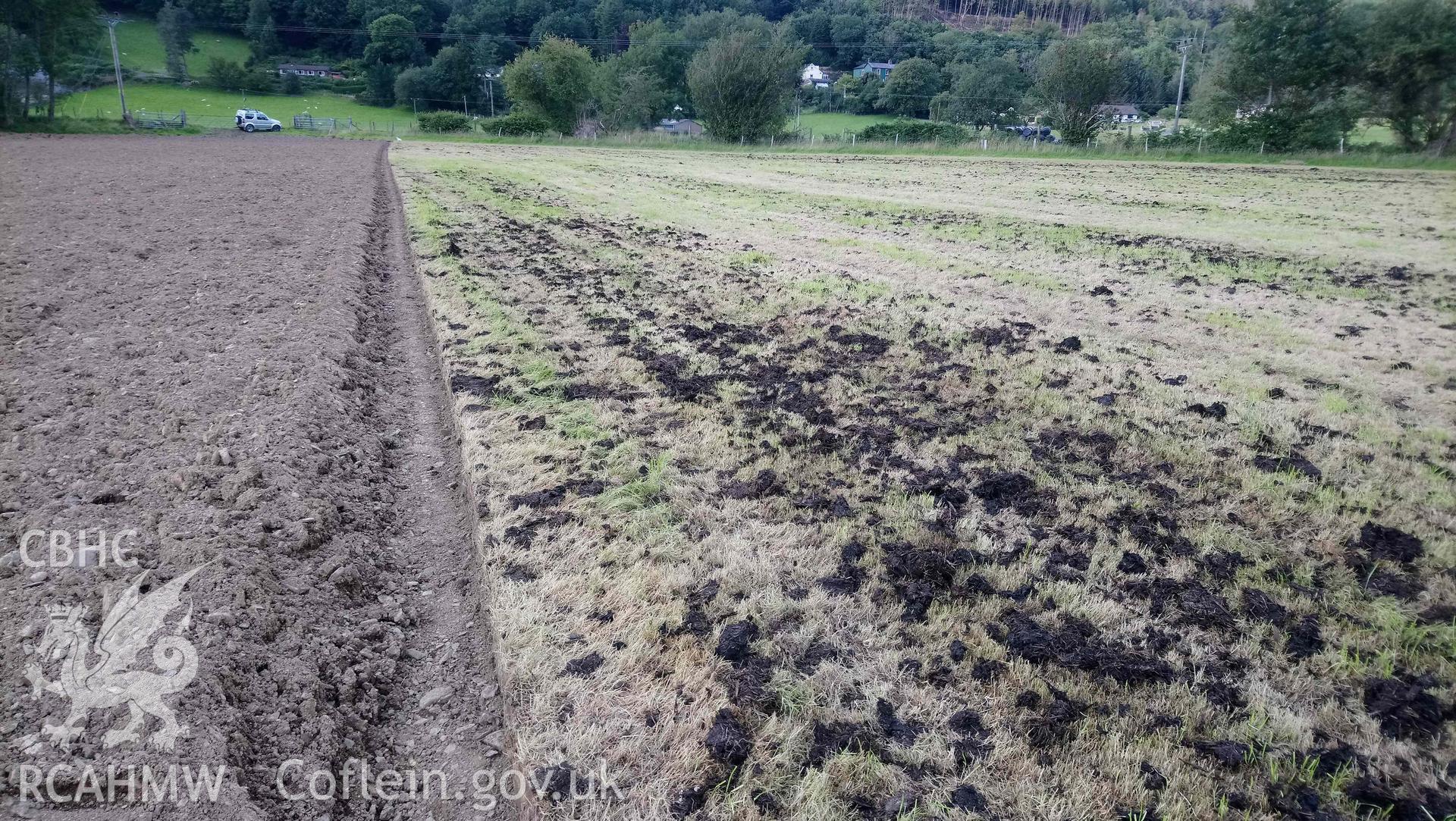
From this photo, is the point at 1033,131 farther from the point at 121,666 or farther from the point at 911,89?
the point at 121,666

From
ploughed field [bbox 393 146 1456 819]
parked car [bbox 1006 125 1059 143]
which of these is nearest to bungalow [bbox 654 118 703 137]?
parked car [bbox 1006 125 1059 143]

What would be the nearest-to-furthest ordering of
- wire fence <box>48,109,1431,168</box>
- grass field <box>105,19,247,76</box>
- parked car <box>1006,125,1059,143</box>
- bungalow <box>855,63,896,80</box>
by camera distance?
wire fence <box>48,109,1431,168</box>, parked car <box>1006,125,1059,143</box>, grass field <box>105,19,247,76</box>, bungalow <box>855,63,896,80</box>

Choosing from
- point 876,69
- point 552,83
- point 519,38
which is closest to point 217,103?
point 552,83

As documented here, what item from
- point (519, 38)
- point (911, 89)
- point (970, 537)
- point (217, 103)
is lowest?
point (970, 537)

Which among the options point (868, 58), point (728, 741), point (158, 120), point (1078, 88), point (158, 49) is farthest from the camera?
point (868, 58)

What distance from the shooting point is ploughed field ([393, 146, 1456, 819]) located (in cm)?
240

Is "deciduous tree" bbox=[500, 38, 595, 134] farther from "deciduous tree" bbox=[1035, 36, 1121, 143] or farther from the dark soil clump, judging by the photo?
the dark soil clump

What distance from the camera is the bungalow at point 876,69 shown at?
316 feet

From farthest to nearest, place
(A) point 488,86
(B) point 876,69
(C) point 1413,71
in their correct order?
(B) point 876,69
(A) point 488,86
(C) point 1413,71

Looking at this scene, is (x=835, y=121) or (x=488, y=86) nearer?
(x=835, y=121)

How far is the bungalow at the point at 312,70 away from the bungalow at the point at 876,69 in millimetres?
66522

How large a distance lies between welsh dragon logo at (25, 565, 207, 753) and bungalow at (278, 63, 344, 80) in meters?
101

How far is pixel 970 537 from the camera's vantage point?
3.71m

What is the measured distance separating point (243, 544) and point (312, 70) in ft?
353
